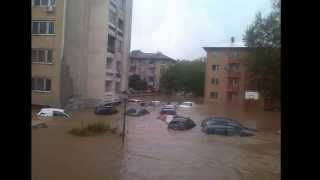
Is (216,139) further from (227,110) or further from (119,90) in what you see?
(119,90)

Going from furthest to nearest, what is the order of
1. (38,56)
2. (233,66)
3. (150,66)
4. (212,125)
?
(212,125) < (233,66) < (150,66) < (38,56)

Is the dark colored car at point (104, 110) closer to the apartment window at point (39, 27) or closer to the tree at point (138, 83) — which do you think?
the tree at point (138, 83)

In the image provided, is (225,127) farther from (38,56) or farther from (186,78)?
(38,56)

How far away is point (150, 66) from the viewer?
2.02 m

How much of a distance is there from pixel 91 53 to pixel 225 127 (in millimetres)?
1796

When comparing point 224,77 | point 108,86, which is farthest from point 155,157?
point 224,77

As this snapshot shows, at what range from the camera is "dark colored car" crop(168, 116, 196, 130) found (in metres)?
3.62

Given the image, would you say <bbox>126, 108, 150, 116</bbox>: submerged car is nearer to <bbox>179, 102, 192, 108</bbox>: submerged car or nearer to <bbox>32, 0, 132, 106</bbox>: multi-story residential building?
<bbox>32, 0, 132, 106</bbox>: multi-story residential building

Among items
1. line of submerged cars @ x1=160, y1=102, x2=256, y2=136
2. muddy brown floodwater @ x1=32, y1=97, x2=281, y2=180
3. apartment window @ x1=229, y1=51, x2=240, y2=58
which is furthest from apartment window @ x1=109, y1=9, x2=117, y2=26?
muddy brown floodwater @ x1=32, y1=97, x2=281, y2=180

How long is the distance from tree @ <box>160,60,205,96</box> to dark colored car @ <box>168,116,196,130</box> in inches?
55.5
